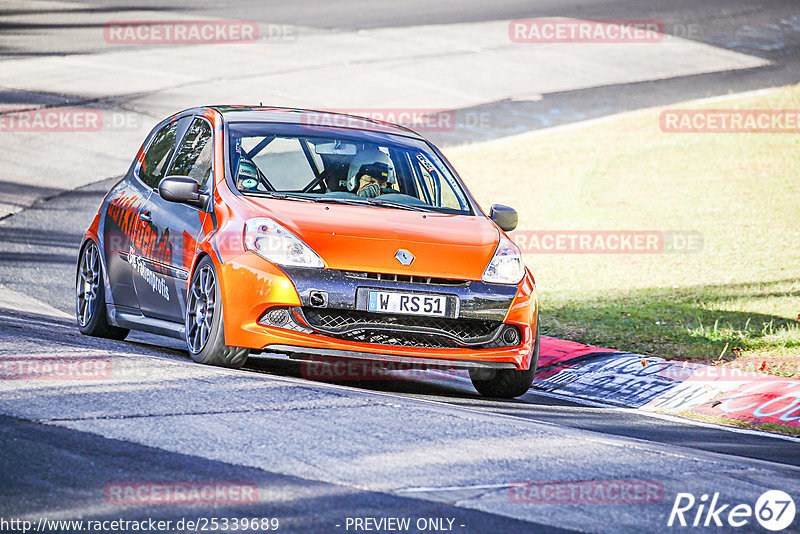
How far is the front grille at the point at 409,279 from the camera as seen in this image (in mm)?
7625

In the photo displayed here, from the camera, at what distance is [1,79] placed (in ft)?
78.4

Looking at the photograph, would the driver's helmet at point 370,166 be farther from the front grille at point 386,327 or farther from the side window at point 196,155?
the front grille at point 386,327

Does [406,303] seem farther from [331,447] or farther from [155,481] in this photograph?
[155,481]

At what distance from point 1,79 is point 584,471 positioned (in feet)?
67.2

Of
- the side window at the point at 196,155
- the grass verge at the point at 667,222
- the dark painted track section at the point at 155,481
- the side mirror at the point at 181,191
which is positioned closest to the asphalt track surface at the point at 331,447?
the dark painted track section at the point at 155,481

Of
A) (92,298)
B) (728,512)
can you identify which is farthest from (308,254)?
(728,512)

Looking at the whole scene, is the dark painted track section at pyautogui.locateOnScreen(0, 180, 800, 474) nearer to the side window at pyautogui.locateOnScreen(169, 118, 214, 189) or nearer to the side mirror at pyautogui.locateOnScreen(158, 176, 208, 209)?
the side mirror at pyautogui.locateOnScreen(158, 176, 208, 209)

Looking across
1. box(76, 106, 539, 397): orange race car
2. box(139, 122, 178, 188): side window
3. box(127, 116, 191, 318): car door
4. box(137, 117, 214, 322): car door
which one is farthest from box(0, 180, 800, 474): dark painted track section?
box(139, 122, 178, 188): side window

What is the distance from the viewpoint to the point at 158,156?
9.60 meters

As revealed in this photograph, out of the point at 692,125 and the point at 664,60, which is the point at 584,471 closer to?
the point at 692,125

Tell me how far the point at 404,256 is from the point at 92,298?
3.08 metres

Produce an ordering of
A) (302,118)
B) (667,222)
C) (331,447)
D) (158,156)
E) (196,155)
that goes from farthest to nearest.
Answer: (667,222)
(158,156)
(302,118)
(196,155)
(331,447)

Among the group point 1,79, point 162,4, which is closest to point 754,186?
point 1,79

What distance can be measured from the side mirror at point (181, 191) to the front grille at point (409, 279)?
1.31 m
